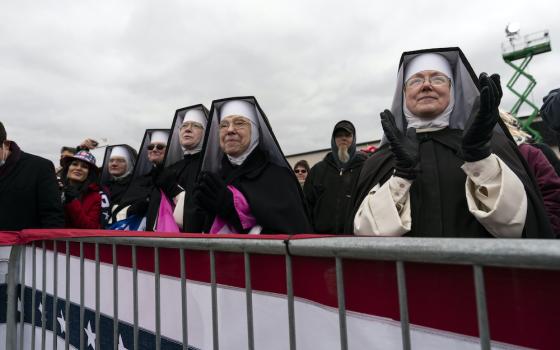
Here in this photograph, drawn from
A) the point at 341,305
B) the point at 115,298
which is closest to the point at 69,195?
the point at 115,298

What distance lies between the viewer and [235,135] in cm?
300

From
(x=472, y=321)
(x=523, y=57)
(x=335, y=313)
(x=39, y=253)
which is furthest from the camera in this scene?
(x=523, y=57)

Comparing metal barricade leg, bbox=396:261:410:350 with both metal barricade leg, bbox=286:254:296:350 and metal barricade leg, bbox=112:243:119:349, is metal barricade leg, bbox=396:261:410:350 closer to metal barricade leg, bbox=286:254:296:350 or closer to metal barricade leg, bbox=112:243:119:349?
metal barricade leg, bbox=286:254:296:350

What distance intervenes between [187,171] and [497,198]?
2.75m

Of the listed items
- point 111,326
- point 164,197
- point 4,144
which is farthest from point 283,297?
point 4,144

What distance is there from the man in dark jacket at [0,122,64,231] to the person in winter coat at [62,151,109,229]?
76 centimetres

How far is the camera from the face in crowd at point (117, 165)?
5.35 metres

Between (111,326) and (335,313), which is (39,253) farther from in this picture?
(335,313)

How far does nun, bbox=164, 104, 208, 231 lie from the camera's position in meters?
3.56

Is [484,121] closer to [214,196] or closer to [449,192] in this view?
[449,192]

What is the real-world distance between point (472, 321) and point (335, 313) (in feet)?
1.16

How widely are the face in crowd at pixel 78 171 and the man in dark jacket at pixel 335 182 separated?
9.30ft

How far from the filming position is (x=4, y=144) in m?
3.51

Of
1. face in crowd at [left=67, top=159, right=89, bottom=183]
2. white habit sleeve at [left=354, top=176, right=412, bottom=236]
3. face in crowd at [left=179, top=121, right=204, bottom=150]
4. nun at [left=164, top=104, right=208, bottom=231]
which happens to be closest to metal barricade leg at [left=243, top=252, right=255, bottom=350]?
white habit sleeve at [left=354, top=176, right=412, bottom=236]
